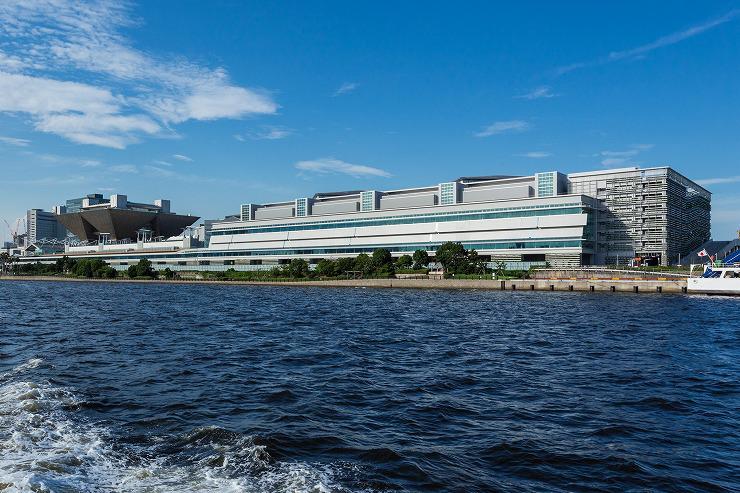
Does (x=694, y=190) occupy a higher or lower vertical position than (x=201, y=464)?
higher

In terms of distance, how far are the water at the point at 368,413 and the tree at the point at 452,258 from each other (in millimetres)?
83756

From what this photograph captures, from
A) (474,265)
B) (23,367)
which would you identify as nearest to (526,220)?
(474,265)

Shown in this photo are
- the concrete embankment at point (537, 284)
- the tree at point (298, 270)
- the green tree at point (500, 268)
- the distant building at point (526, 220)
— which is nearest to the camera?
the concrete embankment at point (537, 284)

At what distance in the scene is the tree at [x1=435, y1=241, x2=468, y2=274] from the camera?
387 feet

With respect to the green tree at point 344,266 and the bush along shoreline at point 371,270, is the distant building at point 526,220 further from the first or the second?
the green tree at point 344,266

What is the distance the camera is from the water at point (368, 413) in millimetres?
11477

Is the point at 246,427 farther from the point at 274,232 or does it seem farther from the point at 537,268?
the point at 274,232

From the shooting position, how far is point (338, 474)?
1146 cm

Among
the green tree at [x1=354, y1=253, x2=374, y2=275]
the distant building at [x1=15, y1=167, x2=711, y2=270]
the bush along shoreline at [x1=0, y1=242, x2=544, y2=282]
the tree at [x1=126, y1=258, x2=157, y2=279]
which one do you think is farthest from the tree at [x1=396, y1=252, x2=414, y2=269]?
the tree at [x1=126, y1=258, x2=157, y2=279]

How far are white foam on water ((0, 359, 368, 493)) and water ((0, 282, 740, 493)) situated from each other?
5 centimetres

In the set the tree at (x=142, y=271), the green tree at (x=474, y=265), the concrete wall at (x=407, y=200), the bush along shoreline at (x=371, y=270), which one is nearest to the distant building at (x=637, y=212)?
the bush along shoreline at (x=371, y=270)

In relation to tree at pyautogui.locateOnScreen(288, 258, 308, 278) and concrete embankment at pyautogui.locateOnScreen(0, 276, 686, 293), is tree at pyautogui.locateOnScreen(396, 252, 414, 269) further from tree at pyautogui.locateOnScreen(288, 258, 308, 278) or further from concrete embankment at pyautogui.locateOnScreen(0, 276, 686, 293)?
tree at pyautogui.locateOnScreen(288, 258, 308, 278)

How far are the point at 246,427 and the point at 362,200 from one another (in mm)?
147353

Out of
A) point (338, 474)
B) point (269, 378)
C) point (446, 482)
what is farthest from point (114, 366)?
point (446, 482)
